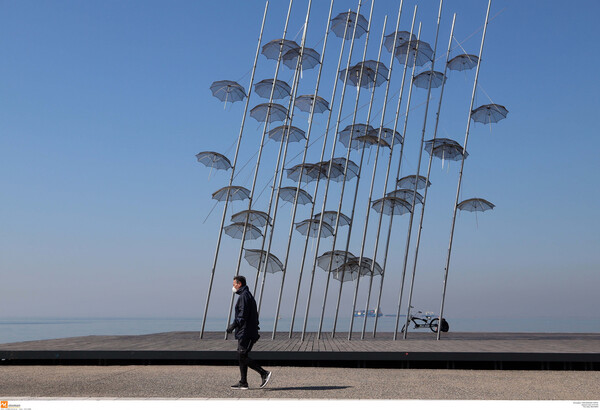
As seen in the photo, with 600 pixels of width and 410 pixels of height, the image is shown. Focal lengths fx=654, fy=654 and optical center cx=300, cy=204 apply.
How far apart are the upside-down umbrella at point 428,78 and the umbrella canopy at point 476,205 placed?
180 inches

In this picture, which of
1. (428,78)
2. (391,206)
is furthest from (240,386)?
(428,78)

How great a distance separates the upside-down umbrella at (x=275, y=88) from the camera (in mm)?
22844

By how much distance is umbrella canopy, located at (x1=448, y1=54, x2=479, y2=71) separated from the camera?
22.3m

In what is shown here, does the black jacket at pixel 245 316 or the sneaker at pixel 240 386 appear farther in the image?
the black jacket at pixel 245 316

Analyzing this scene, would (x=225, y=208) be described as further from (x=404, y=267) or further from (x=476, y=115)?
(x=476, y=115)

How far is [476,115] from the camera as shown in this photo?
72.2ft

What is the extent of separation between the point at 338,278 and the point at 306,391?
11.1m

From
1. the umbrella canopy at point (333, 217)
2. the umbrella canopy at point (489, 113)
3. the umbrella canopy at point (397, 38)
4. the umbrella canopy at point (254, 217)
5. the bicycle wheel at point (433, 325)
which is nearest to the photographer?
the umbrella canopy at point (254, 217)

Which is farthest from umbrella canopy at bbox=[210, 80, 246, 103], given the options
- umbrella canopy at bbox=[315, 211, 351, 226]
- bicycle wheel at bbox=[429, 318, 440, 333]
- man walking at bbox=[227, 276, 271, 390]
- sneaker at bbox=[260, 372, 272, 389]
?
sneaker at bbox=[260, 372, 272, 389]

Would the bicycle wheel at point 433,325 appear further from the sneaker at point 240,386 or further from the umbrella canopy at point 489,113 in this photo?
the sneaker at point 240,386

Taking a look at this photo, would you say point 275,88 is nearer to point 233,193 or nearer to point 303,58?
point 303,58

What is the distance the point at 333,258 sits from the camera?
21.2 meters

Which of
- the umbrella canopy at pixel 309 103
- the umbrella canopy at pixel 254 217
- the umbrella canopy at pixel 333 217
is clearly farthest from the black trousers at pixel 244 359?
the umbrella canopy at pixel 309 103
